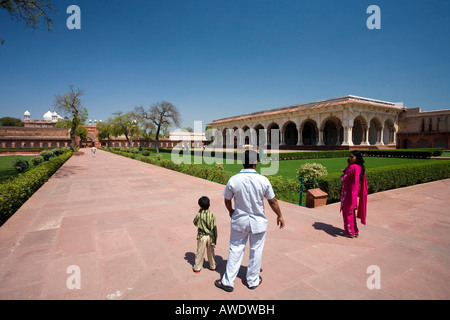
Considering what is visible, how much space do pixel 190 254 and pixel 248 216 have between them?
53.4 inches

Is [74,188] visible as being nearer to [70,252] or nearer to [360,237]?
[70,252]

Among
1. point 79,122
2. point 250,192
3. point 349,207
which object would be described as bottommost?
point 349,207

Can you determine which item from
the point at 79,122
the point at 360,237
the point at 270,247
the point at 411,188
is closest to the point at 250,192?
the point at 270,247

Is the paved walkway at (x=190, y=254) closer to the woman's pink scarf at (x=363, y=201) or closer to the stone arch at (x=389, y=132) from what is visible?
the woman's pink scarf at (x=363, y=201)

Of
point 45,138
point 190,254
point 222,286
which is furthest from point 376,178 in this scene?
point 45,138

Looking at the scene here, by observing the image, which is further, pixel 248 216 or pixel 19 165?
pixel 19 165

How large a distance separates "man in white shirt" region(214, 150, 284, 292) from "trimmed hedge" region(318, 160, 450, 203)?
4.53 metres

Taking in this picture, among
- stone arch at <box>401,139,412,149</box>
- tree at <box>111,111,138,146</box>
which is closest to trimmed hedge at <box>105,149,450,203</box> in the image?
stone arch at <box>401,139,412,149</box>

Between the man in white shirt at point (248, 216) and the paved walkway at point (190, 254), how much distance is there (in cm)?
22

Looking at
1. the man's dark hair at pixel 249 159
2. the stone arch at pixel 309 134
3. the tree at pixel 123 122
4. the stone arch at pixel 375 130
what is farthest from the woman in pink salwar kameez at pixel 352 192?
the tree at pixel 123 122

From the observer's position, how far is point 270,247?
11.5ft

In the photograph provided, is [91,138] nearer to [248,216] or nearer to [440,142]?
[440,142]

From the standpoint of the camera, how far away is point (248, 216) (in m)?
2.38

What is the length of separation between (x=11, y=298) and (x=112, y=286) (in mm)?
918
